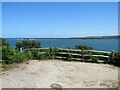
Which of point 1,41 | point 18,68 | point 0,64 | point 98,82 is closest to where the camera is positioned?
point 98,82

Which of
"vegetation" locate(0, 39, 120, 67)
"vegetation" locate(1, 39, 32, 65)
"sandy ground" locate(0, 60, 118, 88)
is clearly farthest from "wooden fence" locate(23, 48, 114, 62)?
"sandy ground" locate(0, 60, 118, 88)

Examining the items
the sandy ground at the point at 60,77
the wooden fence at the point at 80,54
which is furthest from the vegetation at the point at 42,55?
the sandy ground at the point at 60,77

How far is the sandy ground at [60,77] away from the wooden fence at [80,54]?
3.69 m

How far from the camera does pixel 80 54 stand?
24.1 metres

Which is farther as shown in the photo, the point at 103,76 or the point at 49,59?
the point at 49,59

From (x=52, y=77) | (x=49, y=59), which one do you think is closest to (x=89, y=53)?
(x=49, y=59)

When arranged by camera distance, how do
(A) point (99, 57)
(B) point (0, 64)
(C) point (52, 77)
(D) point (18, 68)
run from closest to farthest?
1. (C) point (52, 77)
2. (D) point (18, 68)
3. (B) point (0, 64)
4. (A) point (99, 57)

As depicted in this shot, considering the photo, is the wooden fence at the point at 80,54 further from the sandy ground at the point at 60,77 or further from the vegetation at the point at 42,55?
the sandy ground at the point at 60,77

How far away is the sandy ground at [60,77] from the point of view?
1430cm

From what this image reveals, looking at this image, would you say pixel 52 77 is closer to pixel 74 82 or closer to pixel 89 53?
→ pixel 74 82

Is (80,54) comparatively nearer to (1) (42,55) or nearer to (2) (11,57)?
(1) (42,55)

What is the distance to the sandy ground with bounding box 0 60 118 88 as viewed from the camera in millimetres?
14297

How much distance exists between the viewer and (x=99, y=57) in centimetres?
2320

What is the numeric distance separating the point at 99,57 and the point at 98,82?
8344 millimetres
